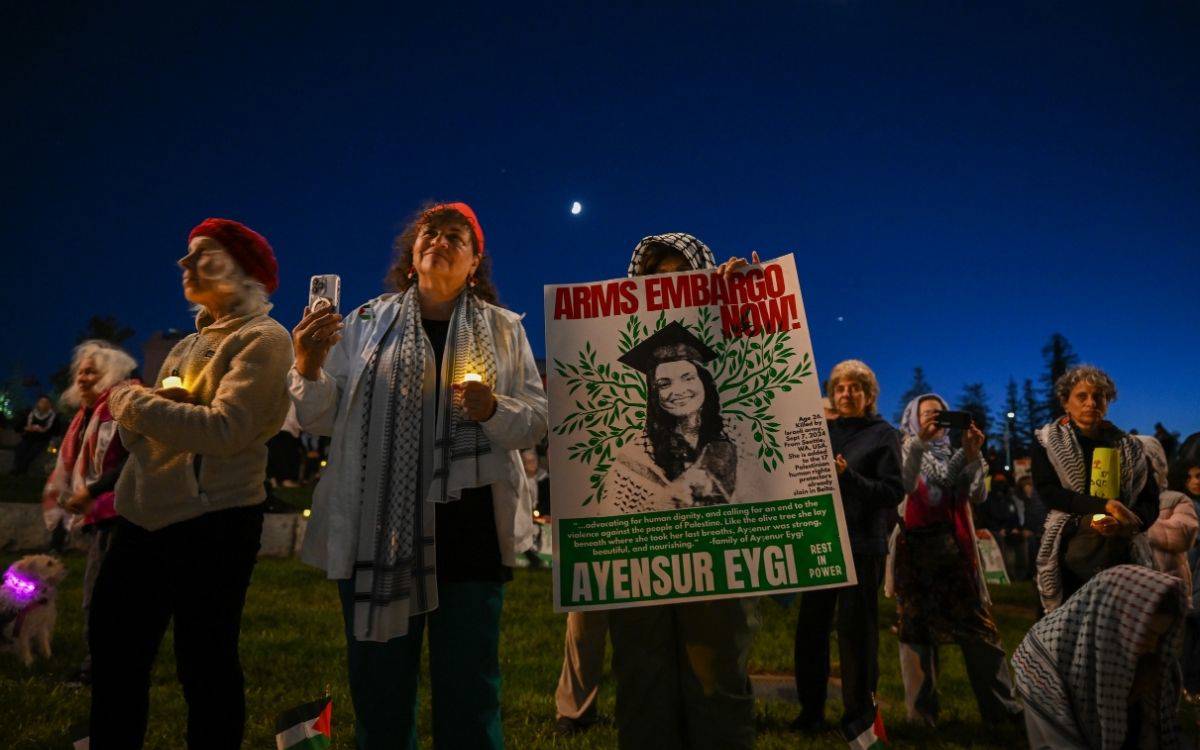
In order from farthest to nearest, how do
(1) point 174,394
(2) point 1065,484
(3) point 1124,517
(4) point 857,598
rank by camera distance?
1. (2) point 1065,484
2. (4) point 857,598
3. (3) point 1124,517
4. (1) point 174,394

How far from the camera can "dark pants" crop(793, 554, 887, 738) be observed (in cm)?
409

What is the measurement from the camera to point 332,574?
230cm

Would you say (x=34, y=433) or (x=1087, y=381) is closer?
(x=1087, y=381)

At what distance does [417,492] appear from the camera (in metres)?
2.46

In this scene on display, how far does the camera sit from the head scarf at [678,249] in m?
2.77

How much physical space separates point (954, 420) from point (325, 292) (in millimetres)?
3596

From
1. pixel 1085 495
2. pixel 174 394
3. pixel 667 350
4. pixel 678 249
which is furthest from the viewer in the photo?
pixel 1085 495

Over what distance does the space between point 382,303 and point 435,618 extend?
119cm

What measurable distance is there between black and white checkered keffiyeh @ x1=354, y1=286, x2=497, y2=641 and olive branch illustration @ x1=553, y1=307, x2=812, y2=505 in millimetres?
336

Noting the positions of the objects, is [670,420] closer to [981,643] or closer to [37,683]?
[981,643]

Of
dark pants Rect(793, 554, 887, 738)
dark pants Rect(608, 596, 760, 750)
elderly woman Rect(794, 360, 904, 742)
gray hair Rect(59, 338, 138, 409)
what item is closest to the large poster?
dark pants Rect(608, 596, 760, 750)

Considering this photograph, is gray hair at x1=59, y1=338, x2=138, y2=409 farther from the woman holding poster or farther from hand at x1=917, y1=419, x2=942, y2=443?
hand at x1=917, y1=419, x2=942, y2=443

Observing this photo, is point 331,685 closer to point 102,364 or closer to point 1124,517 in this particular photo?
point 102,364

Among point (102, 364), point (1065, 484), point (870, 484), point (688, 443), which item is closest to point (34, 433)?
point (102, 364)
